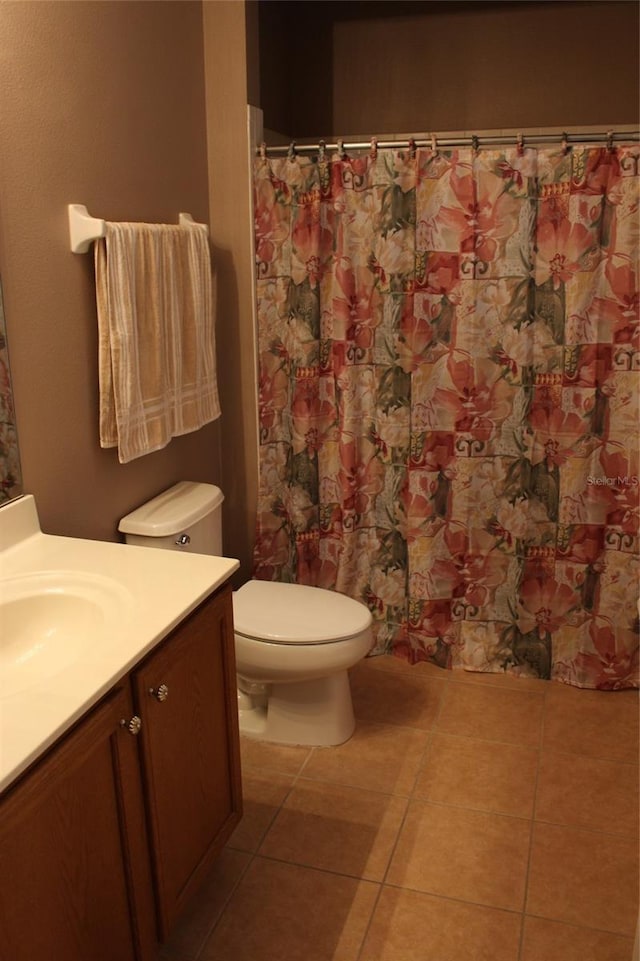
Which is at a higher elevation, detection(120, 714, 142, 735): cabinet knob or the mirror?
the mirror

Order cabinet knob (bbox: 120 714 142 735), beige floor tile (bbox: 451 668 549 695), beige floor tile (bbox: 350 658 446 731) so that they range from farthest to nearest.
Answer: beige floor tile (bbox: 451 668 549 695) → beige floor tile (bbox: 350 658 446 731) → cabinet knob (bbox: 120 714 142 735)

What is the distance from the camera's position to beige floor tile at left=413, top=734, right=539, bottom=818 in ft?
7.49

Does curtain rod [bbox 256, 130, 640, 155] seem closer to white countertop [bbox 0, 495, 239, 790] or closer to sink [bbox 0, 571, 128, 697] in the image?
white countertop [bbox 0, 495, 239, 790]

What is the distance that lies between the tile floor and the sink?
2.51ft

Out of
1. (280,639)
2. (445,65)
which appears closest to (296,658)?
(280,639)

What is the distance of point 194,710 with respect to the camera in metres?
1.68

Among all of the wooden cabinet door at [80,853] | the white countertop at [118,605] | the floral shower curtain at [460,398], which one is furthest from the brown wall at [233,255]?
the wooden cabinet door at [80,853]

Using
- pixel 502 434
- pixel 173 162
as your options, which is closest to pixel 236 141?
pixel 173 162

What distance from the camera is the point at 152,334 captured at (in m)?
2.26

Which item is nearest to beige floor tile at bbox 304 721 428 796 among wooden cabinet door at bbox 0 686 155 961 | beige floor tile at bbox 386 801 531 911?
beige floor tile at bbox 386 801 531 911

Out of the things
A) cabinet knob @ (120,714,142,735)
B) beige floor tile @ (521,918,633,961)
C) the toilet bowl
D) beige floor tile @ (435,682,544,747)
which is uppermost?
cabinet knob @ (120,714,142,735)

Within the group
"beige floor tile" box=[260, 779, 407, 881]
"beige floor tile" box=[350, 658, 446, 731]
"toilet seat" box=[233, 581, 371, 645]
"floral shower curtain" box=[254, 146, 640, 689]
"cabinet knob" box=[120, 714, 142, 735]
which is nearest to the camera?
"cabinet knob" box=[120, 714, 142, 735]

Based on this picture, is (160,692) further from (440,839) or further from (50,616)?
(440,839)

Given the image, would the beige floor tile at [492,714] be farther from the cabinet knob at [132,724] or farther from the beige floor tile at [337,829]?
the cabinet knob at [132,724]
